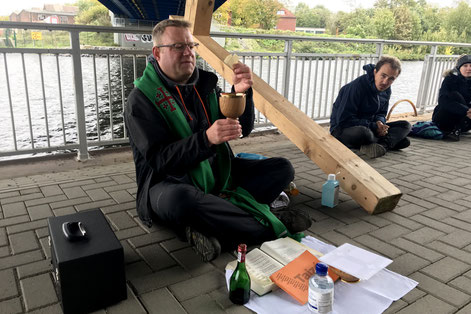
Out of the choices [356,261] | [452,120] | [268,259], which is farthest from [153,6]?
[356,261]

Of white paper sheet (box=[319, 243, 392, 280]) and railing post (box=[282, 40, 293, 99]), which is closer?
white paper sheet (box=[319, 243, 392, 280])

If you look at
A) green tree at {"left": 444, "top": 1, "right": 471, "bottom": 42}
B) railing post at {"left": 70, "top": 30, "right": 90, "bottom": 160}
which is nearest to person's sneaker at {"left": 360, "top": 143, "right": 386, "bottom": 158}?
railing post at {"left": 70, "top": 30, "right": 90, "bottom": 160}

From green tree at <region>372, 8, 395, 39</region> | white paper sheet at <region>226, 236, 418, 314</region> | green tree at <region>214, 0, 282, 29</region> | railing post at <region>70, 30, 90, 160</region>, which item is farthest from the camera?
green tree at <region>214, 0, 282, 29</region>

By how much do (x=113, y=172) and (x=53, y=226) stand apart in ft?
6.31

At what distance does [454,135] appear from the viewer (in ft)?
18.3

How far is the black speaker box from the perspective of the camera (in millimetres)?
1647

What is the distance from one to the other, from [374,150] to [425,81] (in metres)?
3.50

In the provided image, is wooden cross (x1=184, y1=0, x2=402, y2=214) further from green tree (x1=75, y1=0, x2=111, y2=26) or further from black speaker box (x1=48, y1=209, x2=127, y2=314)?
green tree (x1=75, y1=0, x2=111, y2=26)

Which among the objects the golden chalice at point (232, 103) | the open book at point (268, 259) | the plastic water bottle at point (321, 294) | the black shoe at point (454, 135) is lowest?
the black shoe at point (454, 135)

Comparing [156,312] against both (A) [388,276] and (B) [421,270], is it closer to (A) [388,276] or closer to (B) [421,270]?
(A) [388,276]

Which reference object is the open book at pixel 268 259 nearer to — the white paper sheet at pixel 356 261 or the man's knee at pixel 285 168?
the white paper sheet at pixel 356 261

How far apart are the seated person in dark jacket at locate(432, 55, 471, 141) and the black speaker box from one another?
528 centimetres

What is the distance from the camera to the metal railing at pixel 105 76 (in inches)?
150

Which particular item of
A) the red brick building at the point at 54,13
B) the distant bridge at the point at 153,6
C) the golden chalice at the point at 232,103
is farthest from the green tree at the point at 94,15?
the golden chalice at the point at 232,103
